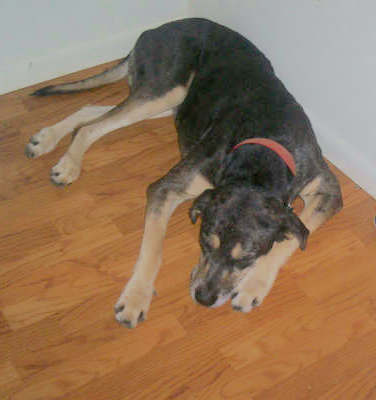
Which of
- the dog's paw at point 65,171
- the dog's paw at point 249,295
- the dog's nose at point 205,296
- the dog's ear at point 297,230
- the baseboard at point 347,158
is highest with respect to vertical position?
the dog's ear at point 297,230

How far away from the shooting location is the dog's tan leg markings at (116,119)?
13.1 feet

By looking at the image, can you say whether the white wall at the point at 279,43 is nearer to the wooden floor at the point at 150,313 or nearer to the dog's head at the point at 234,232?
the wooden floor at the point at 150,313

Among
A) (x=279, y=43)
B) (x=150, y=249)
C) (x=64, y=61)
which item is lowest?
(x=150, y=249)

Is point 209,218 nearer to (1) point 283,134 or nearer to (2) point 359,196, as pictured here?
(1) point 283,134

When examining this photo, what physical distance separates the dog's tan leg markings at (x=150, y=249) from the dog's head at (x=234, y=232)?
0.41 m

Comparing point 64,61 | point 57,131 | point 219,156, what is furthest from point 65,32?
point 219,156

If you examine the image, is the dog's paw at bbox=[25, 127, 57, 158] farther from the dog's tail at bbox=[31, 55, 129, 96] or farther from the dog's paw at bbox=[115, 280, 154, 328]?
the dog's paw at bbox=[115, 280, 154, 328]

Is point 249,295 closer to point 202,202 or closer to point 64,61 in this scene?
point 202,202

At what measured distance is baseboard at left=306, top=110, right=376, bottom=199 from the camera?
12.9 feet

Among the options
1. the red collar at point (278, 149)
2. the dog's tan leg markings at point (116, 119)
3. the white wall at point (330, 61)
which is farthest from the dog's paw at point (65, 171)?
the white wall at point (330, 61)

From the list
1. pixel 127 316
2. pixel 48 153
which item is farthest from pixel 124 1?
pixel 127 316

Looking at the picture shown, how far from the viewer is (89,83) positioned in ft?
15.1

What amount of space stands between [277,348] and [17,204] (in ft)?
7.74

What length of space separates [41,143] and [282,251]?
2354 mm
